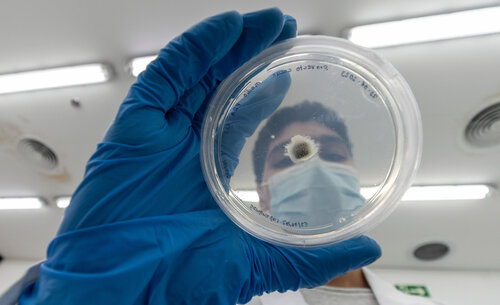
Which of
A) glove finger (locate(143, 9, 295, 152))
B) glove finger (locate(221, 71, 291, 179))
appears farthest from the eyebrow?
glove finger (locate(143, 9, 295, 152))

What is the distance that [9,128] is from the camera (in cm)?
167

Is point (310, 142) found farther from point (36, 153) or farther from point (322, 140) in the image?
point (36, 153)

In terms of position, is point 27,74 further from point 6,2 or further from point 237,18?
point 237,18

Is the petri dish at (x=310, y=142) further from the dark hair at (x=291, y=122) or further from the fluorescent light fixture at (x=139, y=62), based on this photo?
the fluorescent light fixture at (x=139, y=62)

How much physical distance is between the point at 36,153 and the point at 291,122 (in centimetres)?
176

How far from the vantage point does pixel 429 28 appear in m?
1.12

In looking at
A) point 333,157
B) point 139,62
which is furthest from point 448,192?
point 139,62

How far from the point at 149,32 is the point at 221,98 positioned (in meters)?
0.66

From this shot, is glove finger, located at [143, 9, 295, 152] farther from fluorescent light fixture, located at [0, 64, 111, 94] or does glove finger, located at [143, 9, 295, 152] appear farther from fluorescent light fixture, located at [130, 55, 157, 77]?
fluorescent light fixture, located at [0, 64, 111, 94]

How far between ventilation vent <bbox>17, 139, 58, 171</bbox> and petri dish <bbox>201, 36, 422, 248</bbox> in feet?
5.03

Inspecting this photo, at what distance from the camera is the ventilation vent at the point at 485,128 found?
55.1 inches

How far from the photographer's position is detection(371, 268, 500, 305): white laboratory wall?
6.17 ft

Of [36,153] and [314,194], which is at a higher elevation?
[36,153]

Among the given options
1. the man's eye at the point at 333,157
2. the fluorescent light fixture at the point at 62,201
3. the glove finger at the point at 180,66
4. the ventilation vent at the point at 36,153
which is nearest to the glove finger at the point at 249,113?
the glove finger at the point at 180,66
